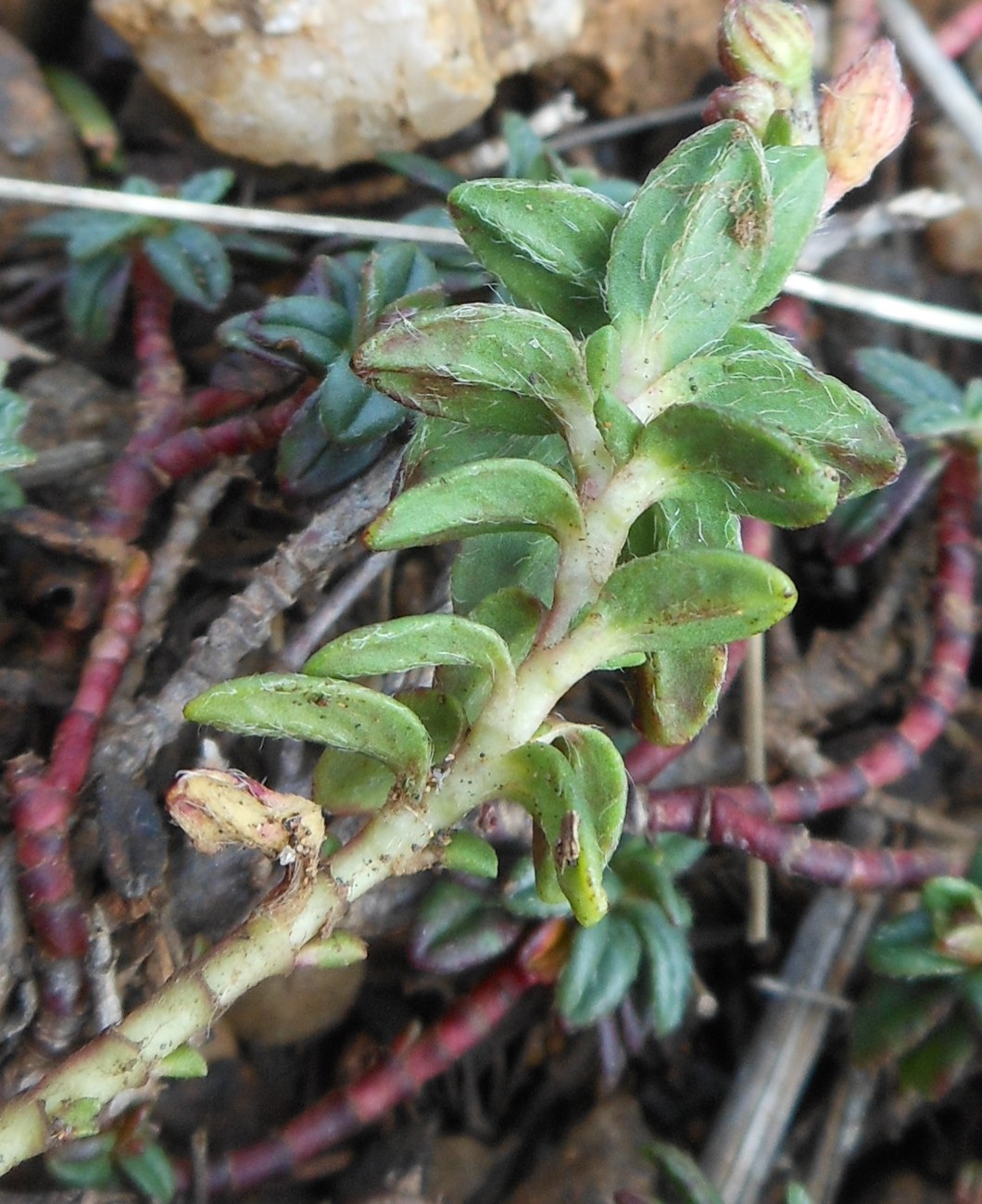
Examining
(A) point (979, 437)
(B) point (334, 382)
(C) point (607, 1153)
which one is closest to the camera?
(B) point (334, 382)

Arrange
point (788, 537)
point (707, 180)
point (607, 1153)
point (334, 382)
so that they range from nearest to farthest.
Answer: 1. point (707, 180)
2. point (334, 382)
3. point (607, 1153)
4. point (788, 537)

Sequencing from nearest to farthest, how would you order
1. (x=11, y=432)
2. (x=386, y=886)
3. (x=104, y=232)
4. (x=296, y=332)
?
1. (x=11, y=432)
2. (x=296, y=332)
3. (x=386, y=886)
4. (x=104, y=232)

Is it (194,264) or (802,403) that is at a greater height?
(194,264)

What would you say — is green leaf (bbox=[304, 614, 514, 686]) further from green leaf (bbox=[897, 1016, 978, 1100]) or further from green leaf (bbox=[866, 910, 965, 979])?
green leaf (bbox=[897, 1016, 978, 1100])

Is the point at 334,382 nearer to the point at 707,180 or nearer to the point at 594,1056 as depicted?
the point at 707,180

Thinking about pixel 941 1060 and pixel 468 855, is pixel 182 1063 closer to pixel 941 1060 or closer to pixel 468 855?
pixel 468 855

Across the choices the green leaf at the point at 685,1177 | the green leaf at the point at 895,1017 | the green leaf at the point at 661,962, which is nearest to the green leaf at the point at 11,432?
the green leaf at the point at 661,962

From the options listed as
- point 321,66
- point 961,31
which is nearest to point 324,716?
point 321,66

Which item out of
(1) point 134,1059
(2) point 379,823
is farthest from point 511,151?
(1) point 134,1059
